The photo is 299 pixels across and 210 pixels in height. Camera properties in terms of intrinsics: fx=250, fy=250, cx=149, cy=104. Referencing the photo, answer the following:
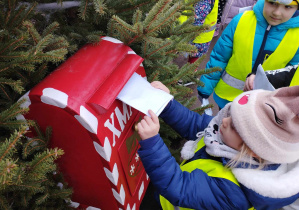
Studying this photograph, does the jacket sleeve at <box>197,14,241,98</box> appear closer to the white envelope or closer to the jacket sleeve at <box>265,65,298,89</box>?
the jacket sleeve at <box>265,65,298,89</box>

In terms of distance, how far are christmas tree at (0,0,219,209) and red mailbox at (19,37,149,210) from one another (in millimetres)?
Answer: 68

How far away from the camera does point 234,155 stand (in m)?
1.29

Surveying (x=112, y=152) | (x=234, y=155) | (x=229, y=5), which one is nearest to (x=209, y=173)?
(x=234, y=155)

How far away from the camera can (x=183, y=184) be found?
1312 mm

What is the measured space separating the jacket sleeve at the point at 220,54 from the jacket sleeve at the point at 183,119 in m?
0.98

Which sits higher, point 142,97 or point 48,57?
point 48,57

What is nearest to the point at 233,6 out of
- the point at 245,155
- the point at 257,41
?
the point at 257,41

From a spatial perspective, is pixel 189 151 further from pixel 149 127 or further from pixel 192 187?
pixel 149 127

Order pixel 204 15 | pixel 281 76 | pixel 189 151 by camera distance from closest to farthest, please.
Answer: pixel 189 151 < pixel 281 76 < pixel 204 15

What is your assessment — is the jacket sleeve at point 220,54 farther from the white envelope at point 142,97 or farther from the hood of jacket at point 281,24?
the white envelope at point 142,97

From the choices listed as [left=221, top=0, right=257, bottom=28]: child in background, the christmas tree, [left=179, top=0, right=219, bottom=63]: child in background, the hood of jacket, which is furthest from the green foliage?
[left=221, top=0, right=257, bottom=28]: child in background

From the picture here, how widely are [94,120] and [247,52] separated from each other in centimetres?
185

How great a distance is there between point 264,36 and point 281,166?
4.68ft

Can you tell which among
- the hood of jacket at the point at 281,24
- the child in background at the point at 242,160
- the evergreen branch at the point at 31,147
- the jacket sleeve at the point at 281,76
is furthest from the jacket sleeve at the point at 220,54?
the evergreen branch at the point at 31,147
